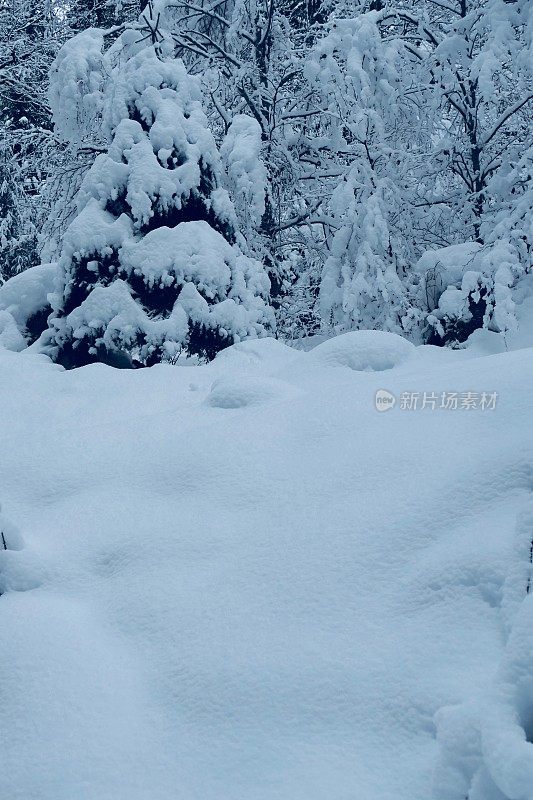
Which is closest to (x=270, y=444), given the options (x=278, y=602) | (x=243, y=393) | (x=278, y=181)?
(x=243, y=393)

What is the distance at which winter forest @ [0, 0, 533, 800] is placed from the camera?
1903mm

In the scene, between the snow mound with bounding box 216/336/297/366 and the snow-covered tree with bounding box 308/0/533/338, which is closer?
the snow mound with bounding box 216/336/297/366

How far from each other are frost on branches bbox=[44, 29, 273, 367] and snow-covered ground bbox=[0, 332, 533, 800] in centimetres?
208

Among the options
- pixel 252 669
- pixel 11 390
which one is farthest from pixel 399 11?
pixel 252 669

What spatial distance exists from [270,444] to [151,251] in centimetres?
310

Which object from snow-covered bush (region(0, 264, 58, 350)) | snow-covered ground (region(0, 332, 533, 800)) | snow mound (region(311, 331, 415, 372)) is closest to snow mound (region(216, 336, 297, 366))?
snow mound (region(311, 331, 415, 372))

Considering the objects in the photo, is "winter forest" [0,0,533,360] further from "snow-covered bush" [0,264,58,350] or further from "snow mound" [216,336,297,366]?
"snow mound" [216,336,297,366]

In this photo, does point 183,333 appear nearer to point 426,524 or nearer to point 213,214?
point 213,214

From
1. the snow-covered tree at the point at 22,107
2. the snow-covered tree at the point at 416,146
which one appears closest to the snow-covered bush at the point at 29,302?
the snow-covered tree at the point at 416,146

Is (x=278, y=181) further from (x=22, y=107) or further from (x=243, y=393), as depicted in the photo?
(x=22, y=107)

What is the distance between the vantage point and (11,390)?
4910mm

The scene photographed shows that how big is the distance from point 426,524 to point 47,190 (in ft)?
25.4

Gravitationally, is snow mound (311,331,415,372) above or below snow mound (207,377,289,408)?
below

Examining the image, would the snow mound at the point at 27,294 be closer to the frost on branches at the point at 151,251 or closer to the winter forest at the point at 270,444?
the winter forest at the point at 270,444
